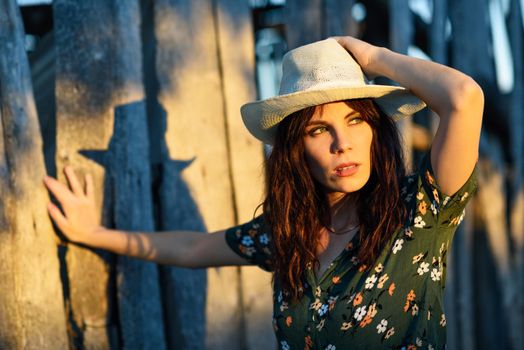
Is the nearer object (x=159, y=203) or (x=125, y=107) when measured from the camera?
(x=125, y=107)

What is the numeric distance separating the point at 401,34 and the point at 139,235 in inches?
88.2

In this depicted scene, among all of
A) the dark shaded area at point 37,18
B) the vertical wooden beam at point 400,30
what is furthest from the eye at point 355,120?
the dark shaded area at point 37,18

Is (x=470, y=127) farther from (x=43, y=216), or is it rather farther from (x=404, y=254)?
(x=43, y=216)

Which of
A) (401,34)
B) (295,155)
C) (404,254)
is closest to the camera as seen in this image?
(404,254)

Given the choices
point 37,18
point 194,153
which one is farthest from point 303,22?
point 37,18

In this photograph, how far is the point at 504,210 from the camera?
19.2 feet

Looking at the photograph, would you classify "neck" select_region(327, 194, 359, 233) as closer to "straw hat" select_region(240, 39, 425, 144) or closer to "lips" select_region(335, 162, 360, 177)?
"lips" select_region(335, 162, 360, 177)

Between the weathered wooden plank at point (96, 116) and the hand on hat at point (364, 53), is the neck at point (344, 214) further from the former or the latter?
the weathered wooden plank at point (96, 116)

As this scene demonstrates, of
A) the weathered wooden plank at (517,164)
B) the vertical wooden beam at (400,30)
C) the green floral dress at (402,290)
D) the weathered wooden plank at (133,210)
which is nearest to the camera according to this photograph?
the green floral dress at (402,290)

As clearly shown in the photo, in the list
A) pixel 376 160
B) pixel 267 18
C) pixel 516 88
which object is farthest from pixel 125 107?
pixel 516 88

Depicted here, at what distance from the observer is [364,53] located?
2455 mm

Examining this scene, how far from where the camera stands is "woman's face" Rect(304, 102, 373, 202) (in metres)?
2.35

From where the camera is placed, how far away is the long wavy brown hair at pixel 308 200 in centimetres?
238

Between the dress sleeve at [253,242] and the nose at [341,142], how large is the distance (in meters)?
0.53
